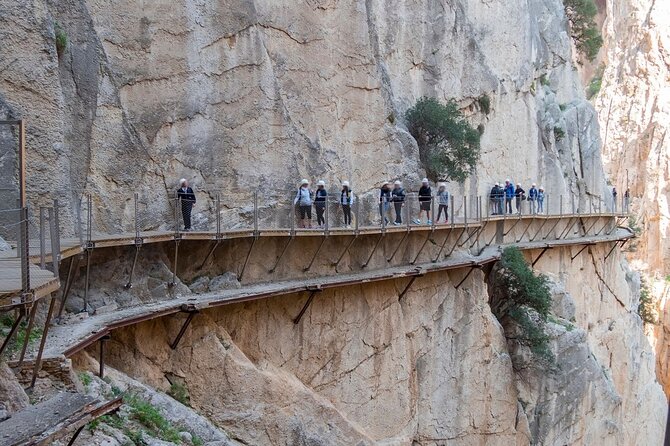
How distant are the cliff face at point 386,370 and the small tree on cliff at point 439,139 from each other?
416 cm

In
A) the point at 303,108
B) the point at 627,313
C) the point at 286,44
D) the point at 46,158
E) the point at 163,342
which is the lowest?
the point at 627,313

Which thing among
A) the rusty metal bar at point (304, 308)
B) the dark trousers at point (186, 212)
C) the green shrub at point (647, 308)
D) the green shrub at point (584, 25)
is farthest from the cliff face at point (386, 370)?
the green shrub at point (647, 308)

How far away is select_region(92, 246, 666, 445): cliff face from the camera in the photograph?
13969 millimetres

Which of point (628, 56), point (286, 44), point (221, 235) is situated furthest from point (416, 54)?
point (628, 56)

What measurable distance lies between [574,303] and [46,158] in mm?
23477

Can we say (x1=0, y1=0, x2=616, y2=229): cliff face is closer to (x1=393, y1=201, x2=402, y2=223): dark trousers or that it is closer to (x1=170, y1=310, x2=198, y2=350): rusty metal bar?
(x1=393, y1=201, x2=402, y2=223): dark trousers

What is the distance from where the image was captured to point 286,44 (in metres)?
20.1

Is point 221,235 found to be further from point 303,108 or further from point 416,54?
point 416,54

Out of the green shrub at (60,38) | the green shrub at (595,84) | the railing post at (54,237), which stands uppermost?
the green shrub at (595,84)

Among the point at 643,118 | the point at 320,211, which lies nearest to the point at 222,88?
the point at 320,211

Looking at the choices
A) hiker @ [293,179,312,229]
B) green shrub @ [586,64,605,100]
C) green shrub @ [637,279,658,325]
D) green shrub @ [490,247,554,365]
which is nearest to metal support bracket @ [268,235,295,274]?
hiker @ [293,179,312,229]

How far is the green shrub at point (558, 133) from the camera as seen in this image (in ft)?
122

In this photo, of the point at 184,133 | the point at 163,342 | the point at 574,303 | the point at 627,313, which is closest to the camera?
the point at 163,342

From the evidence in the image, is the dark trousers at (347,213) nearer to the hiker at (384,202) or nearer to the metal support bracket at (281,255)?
the hiker at (384,202)
